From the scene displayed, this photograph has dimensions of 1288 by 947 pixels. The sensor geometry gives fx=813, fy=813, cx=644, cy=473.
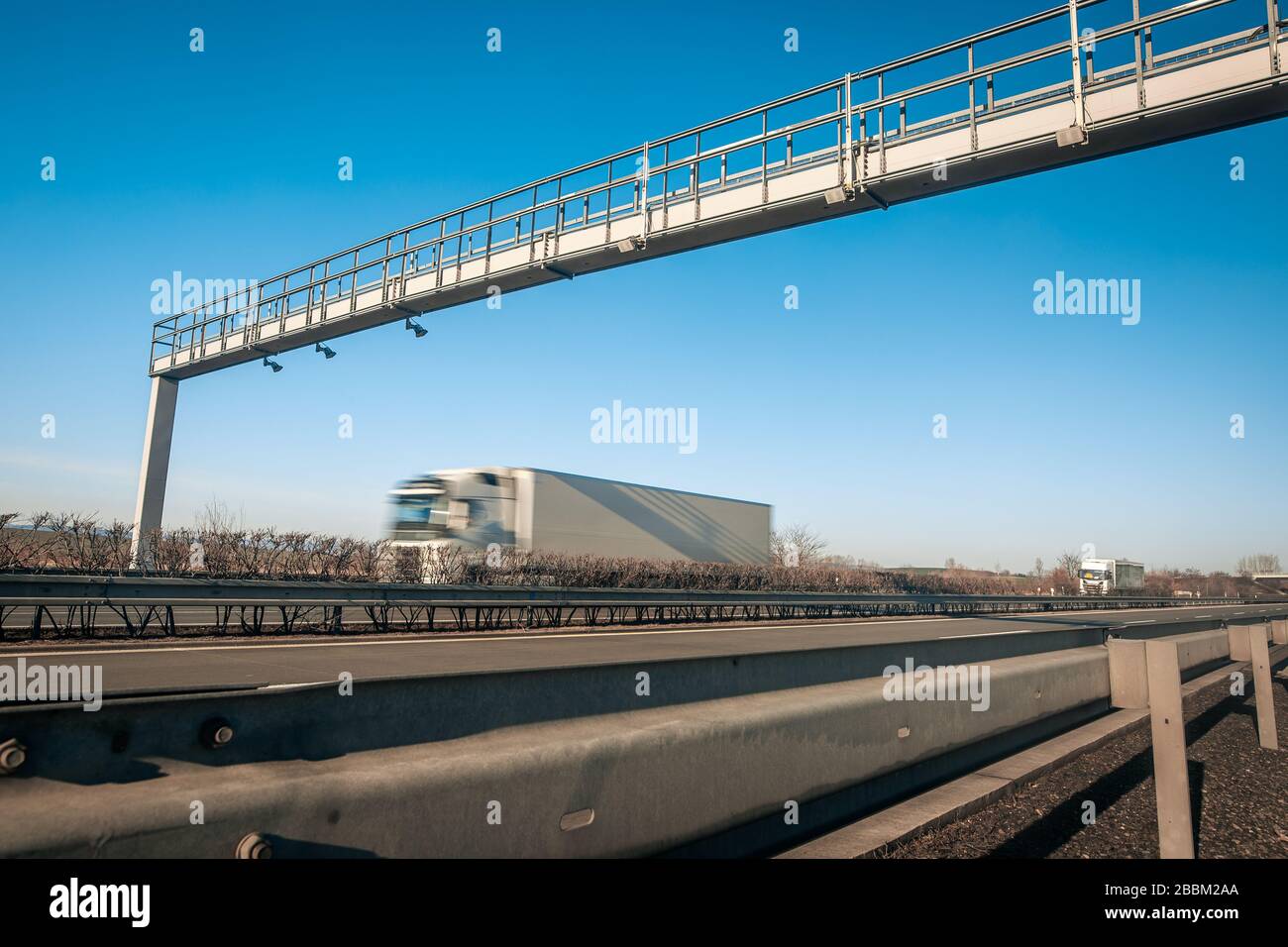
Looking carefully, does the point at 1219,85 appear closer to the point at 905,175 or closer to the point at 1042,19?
the point at 1042,19

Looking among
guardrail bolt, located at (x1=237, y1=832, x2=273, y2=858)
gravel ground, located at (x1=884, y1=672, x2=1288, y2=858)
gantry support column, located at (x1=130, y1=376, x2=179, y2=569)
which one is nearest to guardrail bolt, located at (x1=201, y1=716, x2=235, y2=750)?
guardrail bolt, located at (x1=237, y1=832, x2=273, y2=858)

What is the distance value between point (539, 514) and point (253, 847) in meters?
22.5

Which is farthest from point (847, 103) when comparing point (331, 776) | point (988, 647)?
point (331, 776)

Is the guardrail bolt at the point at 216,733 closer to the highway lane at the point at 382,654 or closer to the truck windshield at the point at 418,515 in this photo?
the highway lane at the point at 382,654

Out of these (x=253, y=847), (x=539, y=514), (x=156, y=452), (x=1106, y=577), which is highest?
(x=156, y=452)

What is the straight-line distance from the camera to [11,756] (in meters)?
1.70

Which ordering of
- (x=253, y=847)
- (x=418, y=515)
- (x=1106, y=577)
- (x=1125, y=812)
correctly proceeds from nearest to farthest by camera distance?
(x=253, y=847), (x=1125, y=812), (x=418, y=515), (x=1106, y=577)

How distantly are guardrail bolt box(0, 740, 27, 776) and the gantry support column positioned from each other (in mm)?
28359

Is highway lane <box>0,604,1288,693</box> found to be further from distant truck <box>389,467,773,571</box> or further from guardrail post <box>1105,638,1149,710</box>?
distant truck <box>389,467,773,571</box>

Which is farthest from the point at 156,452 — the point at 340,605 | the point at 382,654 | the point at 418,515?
the point at 382,654

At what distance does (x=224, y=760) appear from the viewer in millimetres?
2006

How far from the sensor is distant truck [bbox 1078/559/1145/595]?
179 feet

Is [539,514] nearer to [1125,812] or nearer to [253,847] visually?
[1125,812]

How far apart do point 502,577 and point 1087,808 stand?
17453 millimetres
